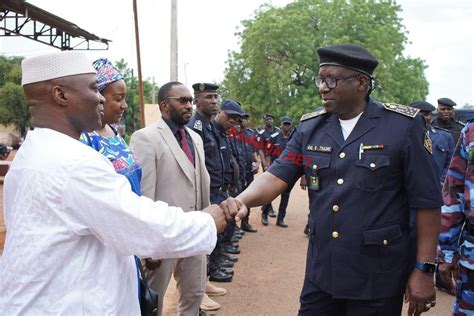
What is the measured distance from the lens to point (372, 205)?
2402 mm

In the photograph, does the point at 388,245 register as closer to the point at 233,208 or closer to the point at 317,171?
the point at 317,171

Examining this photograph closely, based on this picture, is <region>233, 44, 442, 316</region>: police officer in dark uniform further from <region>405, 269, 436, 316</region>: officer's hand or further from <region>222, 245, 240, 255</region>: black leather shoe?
<region>222, 245, 240, 255</region>: black leather shoe

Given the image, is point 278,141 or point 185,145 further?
point 278,141

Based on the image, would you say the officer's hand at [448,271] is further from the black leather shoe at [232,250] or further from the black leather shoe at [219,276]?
the black leather shoe at [232,250]

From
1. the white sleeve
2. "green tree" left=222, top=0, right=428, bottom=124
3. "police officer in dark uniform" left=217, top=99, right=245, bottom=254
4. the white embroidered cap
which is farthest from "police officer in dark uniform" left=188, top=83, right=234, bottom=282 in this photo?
"green tree" left=222, top=0, right=428, bottom=124

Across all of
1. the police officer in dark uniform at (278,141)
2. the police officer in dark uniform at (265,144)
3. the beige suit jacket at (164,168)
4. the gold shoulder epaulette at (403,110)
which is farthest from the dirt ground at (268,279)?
the gold shoulder epaulette at (403,110)

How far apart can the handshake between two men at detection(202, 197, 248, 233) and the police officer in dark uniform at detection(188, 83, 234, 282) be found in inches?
100

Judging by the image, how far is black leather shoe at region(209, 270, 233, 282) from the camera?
5.66 m

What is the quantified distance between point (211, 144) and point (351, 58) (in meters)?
3.02

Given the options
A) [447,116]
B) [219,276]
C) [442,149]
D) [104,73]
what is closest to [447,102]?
[447,116]

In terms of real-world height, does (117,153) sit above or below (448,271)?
above

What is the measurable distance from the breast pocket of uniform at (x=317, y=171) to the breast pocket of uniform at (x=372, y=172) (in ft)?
0.64

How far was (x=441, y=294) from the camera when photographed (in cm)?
524

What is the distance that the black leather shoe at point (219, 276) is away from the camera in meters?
5.66
